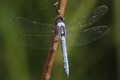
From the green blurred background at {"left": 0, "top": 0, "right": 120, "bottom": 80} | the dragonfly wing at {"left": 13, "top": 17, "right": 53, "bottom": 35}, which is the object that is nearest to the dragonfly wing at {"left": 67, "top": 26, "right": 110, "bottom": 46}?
the dragonfly wing at {"left": 13, "top": 17, "right": 53, "bottom": 35}

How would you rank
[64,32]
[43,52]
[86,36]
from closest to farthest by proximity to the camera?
[64,32] < [86,36] < [43,52]

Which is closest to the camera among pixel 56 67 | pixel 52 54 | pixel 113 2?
pixel 52 54

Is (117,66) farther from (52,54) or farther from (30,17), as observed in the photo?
(52,54)

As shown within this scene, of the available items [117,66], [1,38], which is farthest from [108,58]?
[1,38]

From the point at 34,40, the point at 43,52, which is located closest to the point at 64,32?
the point at 34,40

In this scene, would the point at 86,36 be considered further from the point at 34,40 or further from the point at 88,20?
the point at 34,40

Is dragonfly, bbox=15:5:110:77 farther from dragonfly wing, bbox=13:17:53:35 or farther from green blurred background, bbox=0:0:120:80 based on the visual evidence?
green blurred background, bbox=0:0:120:80

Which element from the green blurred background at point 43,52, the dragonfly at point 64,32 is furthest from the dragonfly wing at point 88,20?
the green blurred background at point 43,52

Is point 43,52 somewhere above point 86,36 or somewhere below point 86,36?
below

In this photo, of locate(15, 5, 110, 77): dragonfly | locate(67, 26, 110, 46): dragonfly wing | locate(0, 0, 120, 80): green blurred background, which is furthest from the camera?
locate(0, 0, 120, 80): green blurred background
